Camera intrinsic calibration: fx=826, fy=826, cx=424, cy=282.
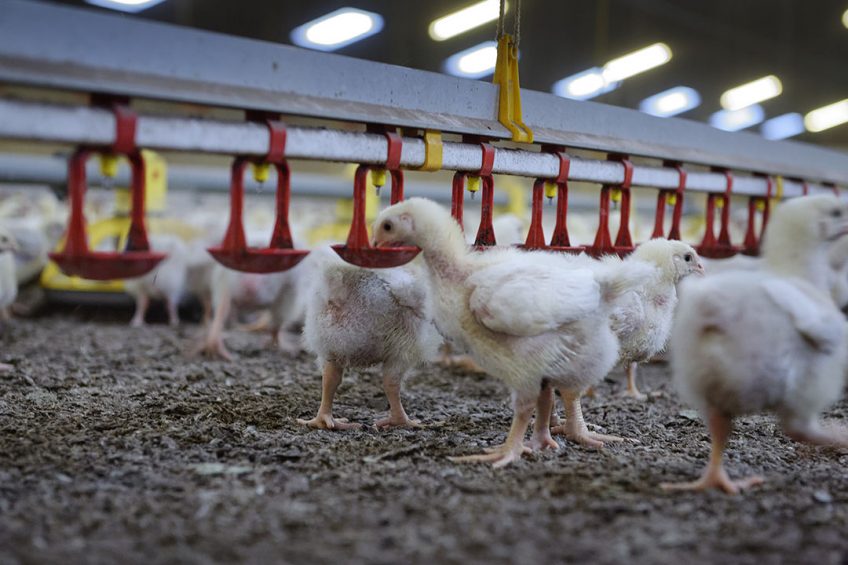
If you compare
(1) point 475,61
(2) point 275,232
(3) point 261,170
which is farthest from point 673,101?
(3) point 261,170

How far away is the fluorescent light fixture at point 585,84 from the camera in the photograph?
312 inches

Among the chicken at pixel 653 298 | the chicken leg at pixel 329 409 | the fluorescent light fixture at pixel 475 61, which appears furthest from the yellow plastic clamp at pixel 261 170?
the fluorescent light fixture at pixel 475 61

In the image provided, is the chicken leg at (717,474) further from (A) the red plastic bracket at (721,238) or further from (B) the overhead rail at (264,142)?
(A) the red plastic bracket at (721,238)

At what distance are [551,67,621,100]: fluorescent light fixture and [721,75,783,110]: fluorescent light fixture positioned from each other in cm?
255

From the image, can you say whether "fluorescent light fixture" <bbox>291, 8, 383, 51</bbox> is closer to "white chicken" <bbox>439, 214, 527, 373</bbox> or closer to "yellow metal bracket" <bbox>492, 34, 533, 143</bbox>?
"white chicken" <bbox>439, 214, 527, 373</bbox>

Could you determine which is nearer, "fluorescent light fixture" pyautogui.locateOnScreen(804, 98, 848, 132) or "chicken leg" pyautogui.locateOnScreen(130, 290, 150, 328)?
"chicken leg" pyautogui.locateOnScreen(130, 290, 150, 328)

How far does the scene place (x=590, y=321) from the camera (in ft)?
8.81

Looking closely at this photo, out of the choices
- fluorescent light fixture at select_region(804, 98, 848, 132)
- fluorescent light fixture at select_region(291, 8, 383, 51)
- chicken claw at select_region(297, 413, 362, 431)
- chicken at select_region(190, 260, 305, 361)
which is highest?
fluorescent light fixture at select_region(804, 98, 848, 132)

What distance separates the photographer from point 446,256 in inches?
108

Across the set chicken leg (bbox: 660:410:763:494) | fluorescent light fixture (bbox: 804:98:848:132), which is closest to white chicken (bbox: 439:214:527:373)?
chicken leg (bbox: 660:410:763:494)

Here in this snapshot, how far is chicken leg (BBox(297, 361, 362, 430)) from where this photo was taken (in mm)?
3199

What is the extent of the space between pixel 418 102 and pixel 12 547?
1.72m

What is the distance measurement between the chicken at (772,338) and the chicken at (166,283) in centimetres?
479

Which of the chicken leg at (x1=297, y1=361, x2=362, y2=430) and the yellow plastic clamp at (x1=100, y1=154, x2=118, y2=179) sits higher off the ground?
the yellow plastic clamp at (x1=100, y1=154, x2=118, y2=179)
